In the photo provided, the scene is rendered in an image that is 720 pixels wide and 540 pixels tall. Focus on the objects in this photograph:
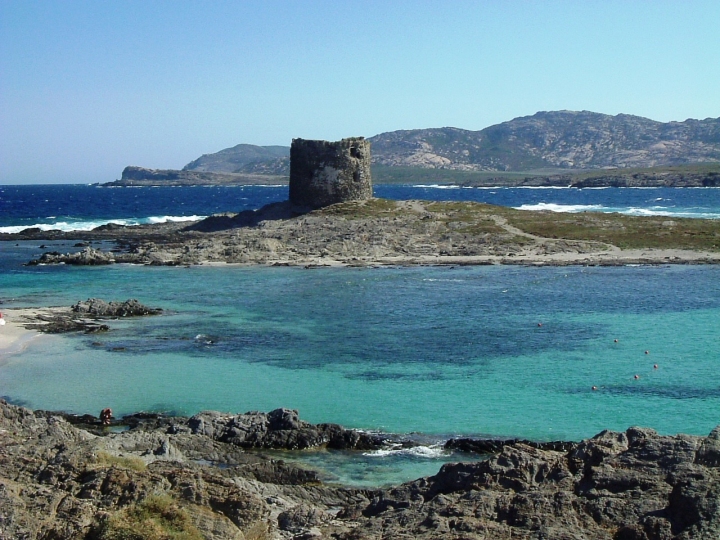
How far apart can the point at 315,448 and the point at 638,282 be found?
2429 cm

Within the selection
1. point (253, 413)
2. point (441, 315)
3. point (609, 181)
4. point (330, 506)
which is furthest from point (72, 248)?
point (609, 181)

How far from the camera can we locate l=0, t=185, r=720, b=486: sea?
18.7 meters

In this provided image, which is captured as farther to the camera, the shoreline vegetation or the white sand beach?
the shoreline vegetation

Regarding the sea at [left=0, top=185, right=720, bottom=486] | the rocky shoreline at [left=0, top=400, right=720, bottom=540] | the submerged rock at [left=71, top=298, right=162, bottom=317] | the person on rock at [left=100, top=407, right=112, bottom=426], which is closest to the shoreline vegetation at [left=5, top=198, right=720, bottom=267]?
the sea at [left=0, top=185, right=720, bottom=486]

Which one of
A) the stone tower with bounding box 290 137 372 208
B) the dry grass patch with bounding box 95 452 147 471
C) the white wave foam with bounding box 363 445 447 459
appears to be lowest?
the white wave foam with bounding box 363 445 447 459

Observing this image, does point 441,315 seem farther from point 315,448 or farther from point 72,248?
point 72,248

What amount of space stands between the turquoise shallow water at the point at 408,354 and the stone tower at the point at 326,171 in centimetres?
1605

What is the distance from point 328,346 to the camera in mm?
25812

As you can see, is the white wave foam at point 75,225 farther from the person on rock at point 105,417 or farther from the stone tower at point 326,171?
the person on rock at point 105,417

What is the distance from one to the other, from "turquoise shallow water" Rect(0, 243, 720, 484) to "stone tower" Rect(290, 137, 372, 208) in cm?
1605

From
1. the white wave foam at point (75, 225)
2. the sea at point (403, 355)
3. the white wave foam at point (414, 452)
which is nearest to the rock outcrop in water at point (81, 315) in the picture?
the sea at point (403, 355)

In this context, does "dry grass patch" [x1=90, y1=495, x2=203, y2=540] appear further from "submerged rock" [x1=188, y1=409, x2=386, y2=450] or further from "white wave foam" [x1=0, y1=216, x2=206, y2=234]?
"white wave foam" [x1=0, y1=216, x2=206, y2=234]

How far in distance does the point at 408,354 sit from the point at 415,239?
81.8 ft

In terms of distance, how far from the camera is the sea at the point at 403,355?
18688 mm
